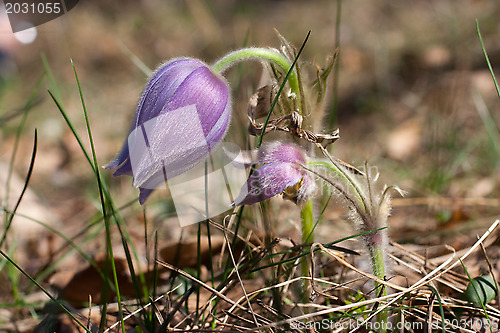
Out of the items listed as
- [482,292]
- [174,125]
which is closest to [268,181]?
[174,125]

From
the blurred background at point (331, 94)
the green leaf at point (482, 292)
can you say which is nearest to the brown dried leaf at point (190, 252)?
the blurred background at point (331, 94)

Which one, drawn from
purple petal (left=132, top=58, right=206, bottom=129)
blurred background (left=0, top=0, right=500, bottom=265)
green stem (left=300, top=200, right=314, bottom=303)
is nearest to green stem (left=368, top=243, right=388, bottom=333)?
green stem (left=300, top=200, right=314, bottom=303)

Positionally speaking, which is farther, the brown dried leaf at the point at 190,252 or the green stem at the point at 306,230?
the brown dried leaf at the point at 190,252

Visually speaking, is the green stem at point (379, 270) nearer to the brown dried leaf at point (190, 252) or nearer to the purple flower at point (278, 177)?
the purple flower at point (278, 177)

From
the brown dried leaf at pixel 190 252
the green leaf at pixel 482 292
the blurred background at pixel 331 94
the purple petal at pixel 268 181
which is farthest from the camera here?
the blurred background at pixel 331 94

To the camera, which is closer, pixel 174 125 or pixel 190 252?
pixel 174 125

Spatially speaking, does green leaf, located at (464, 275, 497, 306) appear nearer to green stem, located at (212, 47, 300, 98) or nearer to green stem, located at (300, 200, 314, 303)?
green stem, located at (300, 200, 314, 303)

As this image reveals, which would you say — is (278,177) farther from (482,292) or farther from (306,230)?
(482,292)

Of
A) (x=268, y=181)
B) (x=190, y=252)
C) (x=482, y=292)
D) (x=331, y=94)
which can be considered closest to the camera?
(x=268, y=181)
